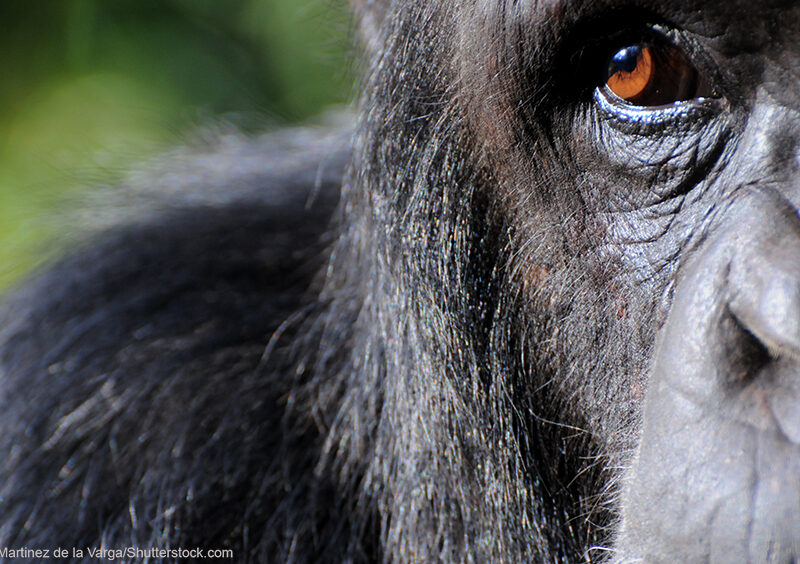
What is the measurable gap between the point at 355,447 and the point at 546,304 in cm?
61

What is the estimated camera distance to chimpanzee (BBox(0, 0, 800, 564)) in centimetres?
112

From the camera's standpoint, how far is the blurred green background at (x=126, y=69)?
4457 millimetres

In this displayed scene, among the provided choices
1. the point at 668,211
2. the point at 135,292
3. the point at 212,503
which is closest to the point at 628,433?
the point at 668,211

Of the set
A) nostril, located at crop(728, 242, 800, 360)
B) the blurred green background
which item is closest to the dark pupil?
nostril, located at crop(728, 242, 800, 360)

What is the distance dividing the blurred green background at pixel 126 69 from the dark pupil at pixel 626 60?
2.76 m

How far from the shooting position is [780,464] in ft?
3.34

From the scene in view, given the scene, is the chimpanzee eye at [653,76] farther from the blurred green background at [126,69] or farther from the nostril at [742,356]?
the blurred green background at [126,69]

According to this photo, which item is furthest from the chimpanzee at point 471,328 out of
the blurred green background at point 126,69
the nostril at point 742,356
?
the blurred green background at point 126,69

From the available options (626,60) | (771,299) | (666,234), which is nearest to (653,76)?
(626,60)

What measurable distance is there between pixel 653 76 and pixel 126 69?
4.01 meters

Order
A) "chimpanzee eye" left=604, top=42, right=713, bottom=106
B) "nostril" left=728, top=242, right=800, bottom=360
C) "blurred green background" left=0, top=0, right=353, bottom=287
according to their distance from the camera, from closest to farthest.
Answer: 1. "nostril" left=728, top=242, right=800, bottom=360
2. "chimpanzee eye" left=604, top=42, right=713, bottom=106
3. "blurred green background" left=0, top=0, right=353, bottom=287

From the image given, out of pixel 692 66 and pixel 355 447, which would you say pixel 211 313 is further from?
pixel 692 66

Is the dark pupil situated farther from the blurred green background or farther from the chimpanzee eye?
the blurred green background

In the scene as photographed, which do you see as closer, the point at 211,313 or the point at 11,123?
the point at 211,313
